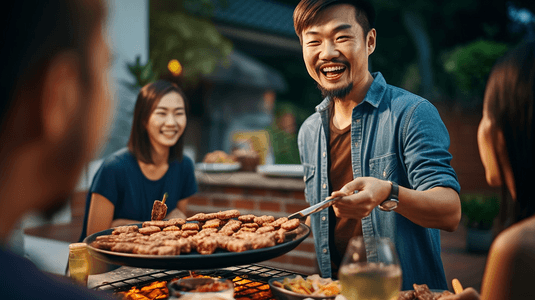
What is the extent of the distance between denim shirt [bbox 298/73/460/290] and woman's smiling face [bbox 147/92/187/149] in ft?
3.27

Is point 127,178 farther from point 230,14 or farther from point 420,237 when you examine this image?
point 230,14

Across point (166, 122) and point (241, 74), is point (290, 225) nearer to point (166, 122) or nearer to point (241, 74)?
point (166, 122)

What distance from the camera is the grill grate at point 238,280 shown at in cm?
138

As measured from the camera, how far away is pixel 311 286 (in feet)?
4.10

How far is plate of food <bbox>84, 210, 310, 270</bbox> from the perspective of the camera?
114 cm

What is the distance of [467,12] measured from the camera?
38.4ft

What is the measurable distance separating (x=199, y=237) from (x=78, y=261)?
424 mm

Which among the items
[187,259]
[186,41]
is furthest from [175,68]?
[187,259]

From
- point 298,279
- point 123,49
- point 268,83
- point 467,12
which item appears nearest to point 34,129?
point 298,279

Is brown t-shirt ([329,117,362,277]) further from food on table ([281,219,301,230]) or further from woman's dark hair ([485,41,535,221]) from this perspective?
woman's dark hair ([485,41,535,221])

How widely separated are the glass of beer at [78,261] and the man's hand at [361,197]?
2.85 feet

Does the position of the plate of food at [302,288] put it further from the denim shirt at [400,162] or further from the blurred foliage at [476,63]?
the blurred foliage at [476,63]

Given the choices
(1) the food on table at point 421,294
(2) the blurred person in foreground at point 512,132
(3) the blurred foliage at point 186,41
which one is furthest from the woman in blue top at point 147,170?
(3) the blurred foliage at point 186,41

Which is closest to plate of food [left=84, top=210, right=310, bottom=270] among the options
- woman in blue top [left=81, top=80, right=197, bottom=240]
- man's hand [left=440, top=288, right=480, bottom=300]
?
man's hand [left=440, top=288, right=480, bottom=300]
